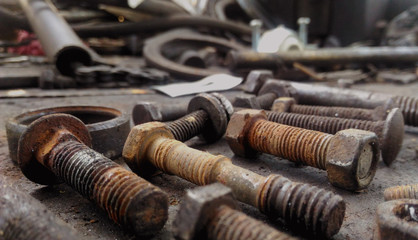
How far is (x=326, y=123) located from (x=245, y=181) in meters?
1.05

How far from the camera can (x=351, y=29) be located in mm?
7121

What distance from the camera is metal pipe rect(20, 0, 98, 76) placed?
14.2 feet

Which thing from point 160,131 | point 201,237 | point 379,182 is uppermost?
point 160,131

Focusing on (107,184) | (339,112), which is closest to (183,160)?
(107,184)

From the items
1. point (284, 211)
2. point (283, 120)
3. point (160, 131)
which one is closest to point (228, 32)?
point (283, 120)

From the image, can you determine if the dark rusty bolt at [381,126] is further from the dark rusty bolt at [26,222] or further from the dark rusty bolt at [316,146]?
the dark rusty bolt at [26,222]

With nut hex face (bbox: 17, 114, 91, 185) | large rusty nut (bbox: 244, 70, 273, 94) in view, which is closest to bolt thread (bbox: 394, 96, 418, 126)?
large rusty nut (bbox: 244, 70, 273, 94)

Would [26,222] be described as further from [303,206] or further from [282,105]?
[282,105]

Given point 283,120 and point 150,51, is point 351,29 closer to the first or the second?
point 150,51

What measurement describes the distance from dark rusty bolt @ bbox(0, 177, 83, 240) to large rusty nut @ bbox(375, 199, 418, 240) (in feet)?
3.20

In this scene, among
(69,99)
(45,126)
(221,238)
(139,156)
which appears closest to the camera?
(221,238)

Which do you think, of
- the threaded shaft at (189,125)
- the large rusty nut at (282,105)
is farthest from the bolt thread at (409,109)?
the threaded shaft at (189,125)

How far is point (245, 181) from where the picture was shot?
1.44m

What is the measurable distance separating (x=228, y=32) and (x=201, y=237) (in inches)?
251
